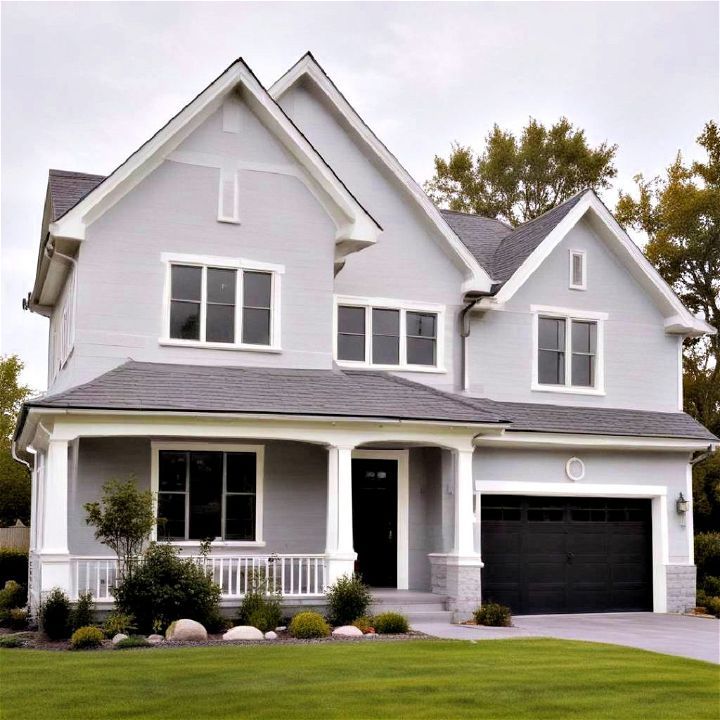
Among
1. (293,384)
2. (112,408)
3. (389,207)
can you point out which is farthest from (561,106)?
(112,408)

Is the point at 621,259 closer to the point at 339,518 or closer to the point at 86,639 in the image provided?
the point at 339,518

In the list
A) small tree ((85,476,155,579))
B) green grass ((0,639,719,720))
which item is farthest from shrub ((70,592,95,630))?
green grass ((0,639,719,720))

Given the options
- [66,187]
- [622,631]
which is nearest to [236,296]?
[66,187]

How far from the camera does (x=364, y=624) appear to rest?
1805 centimetres

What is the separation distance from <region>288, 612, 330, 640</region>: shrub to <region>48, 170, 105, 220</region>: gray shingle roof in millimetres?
8229

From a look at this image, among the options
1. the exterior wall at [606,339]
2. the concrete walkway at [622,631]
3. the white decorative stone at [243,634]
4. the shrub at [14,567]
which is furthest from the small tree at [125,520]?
the shrub at [14,567]

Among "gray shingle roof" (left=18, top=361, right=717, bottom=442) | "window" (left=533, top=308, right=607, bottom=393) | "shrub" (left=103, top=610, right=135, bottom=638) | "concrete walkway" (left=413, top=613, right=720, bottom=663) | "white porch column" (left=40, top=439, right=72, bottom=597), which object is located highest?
"window" (left=533, top=308, right=607, bottom=393)

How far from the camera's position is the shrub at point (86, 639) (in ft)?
52.3

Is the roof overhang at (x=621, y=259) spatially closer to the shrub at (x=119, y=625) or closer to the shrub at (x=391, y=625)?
the shrub at (x=391, y=625)

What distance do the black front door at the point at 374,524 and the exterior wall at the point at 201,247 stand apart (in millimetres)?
2755

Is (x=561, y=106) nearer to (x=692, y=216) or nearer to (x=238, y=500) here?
(x=692, y=216)

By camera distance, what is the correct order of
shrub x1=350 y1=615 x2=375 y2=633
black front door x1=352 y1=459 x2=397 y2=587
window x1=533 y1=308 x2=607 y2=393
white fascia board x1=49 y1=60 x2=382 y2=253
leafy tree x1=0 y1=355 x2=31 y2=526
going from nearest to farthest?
shrub x1=350 y1=615 x2=375 y2=633
white fascia board x1=49 y1=60 x2=382 y2=253
black front door x1=352 y1=459 x2=397 y2=587
window x1=533 y1=308 x2=607 y2=393
leafy tree x1=0 y1=355 x2=31 y2=526

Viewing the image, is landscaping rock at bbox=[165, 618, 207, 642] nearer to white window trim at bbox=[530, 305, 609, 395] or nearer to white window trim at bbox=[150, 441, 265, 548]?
white window trim at bbox=[150, 441, 265, 548]

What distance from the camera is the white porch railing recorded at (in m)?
18.2
